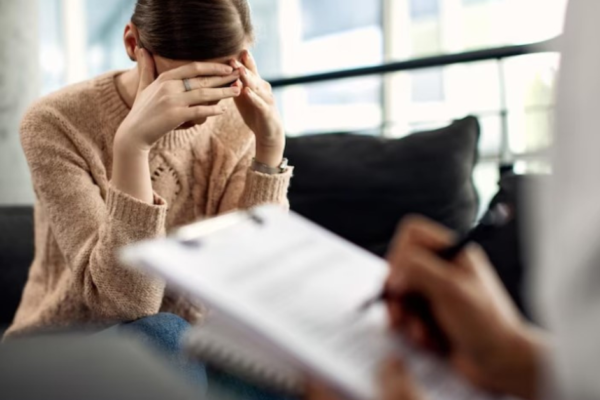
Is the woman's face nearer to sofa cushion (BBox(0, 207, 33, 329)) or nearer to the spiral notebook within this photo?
the spiral notebook

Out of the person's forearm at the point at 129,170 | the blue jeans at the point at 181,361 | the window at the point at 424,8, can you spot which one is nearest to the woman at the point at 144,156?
the person's forearm at the point at 129,170

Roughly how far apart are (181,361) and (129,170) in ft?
1.05

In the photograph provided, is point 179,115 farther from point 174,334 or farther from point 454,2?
point 454,2

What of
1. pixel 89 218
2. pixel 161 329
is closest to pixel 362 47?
pixel 89 218

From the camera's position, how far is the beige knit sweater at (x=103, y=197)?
1.19 meters

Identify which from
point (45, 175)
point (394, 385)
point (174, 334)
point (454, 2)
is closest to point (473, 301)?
point (394, 385)

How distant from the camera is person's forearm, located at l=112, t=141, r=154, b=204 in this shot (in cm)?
114

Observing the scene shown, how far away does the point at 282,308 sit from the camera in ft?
1.75

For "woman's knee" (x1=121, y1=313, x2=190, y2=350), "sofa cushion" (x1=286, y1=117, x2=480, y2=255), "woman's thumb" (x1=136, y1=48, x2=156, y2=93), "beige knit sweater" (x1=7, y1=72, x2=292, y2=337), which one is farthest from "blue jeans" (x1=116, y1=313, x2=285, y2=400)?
"sofa cushion" (x1=286, y1=117, x2=480, y2=255)

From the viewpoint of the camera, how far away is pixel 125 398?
0.54 meters

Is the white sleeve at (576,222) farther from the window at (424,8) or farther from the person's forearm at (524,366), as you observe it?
the window at (424,8)

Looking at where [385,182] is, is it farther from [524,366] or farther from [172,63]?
[524,366]

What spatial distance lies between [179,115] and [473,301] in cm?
76

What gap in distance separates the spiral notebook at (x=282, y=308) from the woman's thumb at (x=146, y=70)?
659 millimetres
